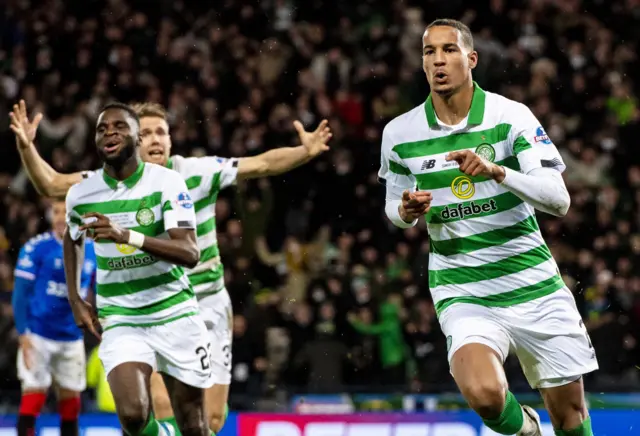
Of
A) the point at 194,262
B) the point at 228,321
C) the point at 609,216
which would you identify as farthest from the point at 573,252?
the point at 194,262

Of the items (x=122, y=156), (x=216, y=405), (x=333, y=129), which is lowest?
(x=216, y=405)

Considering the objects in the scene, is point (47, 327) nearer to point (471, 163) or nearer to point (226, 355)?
point (226, 355)

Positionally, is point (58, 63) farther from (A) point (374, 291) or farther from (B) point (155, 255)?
(B) point (155, 255)

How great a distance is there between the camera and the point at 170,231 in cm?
723

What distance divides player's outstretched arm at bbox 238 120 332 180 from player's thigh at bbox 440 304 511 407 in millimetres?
2558

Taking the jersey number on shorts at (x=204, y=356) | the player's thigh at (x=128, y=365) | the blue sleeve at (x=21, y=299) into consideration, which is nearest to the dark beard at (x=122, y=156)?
the player's thigh at (x=128, y=365)

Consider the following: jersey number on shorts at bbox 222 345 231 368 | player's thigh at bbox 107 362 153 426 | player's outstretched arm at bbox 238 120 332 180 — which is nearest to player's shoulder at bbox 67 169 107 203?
player's thigh at bbox 107 362 153 426

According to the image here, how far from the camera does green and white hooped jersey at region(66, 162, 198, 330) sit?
7.30 m

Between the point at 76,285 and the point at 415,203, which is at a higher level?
the point at 415,203

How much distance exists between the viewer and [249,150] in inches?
628

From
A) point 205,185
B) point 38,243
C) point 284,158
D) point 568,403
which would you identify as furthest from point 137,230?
point 38,243

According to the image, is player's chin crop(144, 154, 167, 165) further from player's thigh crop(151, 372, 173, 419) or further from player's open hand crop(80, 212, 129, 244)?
player's open hand crop(80, 212, 129, 244)

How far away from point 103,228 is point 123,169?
29.9 inches

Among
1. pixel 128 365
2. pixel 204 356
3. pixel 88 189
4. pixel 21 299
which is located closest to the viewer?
pixel 128 365
